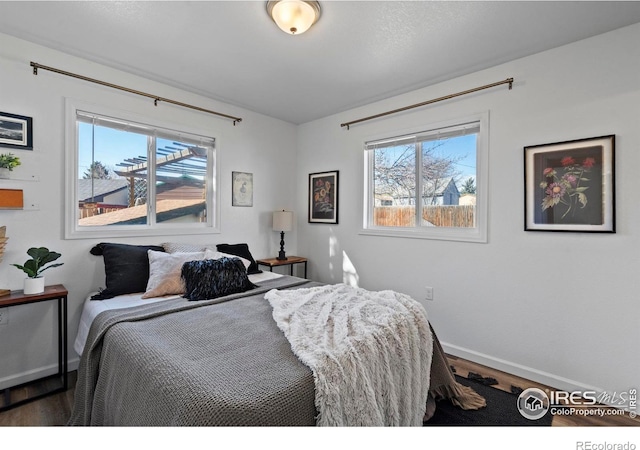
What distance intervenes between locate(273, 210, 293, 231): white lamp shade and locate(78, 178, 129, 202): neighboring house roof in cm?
160

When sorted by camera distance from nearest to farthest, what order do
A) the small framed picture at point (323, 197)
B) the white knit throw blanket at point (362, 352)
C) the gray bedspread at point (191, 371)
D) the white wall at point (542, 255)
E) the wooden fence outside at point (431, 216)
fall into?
the gray bedspread at point (191, 371), the white knit throw blanket at point (362, 352), the white wall at point (542, 255), the wooden fence outside at point (431, 216), the small framed picture at point (323, 197)

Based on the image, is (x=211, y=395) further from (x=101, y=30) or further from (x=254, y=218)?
(x=254, y=218)

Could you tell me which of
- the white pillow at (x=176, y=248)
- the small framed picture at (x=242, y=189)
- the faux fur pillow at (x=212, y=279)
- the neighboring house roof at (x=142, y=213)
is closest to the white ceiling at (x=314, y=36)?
the small framed picture at (x=242, y=189)

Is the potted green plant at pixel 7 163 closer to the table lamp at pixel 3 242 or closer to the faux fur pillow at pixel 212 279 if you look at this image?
the table lamp at pixel 3 242

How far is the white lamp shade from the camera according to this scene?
379 cm

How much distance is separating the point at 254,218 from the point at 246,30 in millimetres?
2118

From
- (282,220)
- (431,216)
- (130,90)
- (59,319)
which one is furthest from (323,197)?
(59,319)

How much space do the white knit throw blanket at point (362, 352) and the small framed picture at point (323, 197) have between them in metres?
1.80

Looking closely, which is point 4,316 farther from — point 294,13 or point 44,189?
point 294,13

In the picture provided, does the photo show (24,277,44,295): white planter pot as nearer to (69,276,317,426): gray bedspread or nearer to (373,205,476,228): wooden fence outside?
(69,276,317,426): gray bedspread

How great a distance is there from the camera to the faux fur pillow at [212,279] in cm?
226

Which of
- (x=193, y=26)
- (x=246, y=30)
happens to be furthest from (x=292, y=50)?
(x=193, y=26)

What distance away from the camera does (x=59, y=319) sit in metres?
2.17

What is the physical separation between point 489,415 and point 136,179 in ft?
11.1
